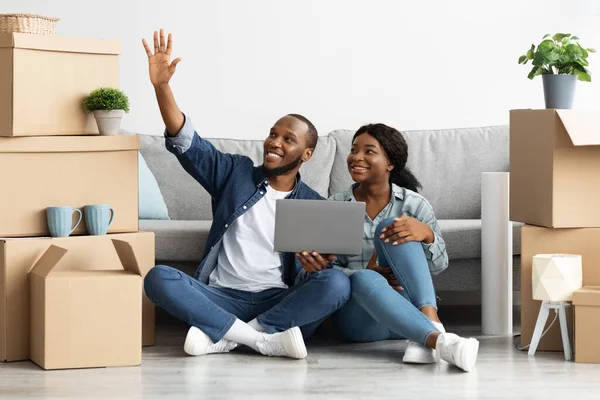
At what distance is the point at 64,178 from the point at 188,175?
94 cm

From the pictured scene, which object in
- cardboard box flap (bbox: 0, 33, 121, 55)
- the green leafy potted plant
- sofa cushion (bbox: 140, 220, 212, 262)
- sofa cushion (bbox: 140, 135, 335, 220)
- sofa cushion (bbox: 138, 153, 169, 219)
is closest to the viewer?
cardboard box flap (bbox: 0, 33, 121, 55)

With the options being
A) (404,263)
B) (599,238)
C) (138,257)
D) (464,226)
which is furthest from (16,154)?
(599,238)

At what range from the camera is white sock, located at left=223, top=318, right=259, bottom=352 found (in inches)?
105

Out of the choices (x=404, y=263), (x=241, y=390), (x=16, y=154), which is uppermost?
(x=16, y=154)

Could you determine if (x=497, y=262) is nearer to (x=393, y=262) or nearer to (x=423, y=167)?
(x=393, y=262)

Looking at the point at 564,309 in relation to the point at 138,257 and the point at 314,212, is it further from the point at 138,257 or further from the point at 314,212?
the point at 138,257

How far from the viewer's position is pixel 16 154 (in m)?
2.62

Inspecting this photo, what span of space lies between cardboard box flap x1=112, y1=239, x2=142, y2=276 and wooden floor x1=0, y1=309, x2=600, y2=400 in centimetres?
26

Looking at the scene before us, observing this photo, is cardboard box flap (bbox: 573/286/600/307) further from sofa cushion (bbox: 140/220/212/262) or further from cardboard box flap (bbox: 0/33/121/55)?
cardboard box flap (bbox: 0/33/121/55)

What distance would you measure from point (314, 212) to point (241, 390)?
0.61m

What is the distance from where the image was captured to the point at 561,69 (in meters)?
2.81

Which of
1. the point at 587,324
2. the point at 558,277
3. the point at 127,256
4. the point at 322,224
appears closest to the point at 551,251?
the point at 558,277

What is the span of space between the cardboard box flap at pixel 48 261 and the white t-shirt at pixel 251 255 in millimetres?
501

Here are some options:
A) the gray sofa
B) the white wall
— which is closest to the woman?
the gray sofa
